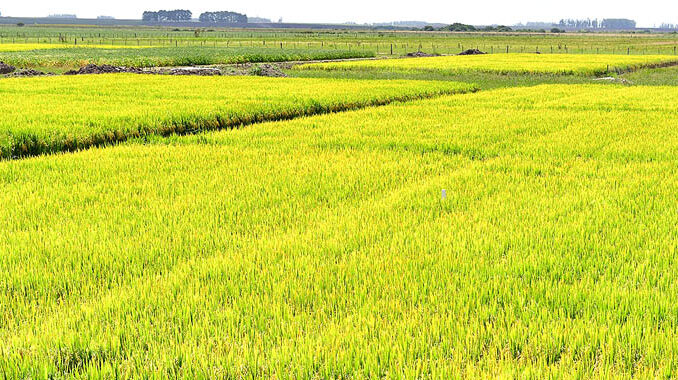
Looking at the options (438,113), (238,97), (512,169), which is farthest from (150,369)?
(238,97)

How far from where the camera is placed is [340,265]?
4.96m

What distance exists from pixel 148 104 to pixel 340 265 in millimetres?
12806

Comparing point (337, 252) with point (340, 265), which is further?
point (337, 252)

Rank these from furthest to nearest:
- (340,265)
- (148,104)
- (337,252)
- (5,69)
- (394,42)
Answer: (394,42) < (5,69) < (148,104) < (337,252) < (340,265)

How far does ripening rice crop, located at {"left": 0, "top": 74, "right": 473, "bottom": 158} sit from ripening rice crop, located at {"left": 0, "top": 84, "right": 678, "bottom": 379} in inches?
79.2

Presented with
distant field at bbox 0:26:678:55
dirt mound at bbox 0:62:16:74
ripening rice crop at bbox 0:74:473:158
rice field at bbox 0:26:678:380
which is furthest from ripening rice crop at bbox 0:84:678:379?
distant field at bbox 0:26:678:55

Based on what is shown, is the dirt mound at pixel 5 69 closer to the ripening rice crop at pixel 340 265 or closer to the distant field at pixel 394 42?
the ripening rice crop at pixel 340 265

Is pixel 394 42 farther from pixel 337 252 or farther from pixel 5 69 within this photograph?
pixel 337 252

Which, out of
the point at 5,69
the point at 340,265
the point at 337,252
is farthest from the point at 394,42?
the point at 340,265

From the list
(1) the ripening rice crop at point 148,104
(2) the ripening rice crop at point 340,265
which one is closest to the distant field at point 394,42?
(1) the ripening rice crop at point 148,104

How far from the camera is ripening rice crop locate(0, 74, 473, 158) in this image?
11930 mm

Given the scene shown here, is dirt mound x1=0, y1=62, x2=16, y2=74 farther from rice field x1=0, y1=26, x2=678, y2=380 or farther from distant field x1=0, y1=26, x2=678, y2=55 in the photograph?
distant field x1=0, y1=26, x2=678, y2=55

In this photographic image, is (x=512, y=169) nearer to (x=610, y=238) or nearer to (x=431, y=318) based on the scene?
(x=610, y=238)

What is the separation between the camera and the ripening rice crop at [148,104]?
11930 millimetres
